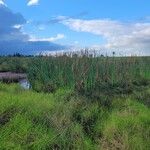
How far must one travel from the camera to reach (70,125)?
976cm

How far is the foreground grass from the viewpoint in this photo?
27.7 feet

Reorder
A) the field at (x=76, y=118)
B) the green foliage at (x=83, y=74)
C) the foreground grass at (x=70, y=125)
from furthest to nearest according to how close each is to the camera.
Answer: the green foliage at (x=83, y=74)
the field at (x=76, y=118)
the foreground grass at (x=70, y=125)

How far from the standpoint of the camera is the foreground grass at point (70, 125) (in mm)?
8436

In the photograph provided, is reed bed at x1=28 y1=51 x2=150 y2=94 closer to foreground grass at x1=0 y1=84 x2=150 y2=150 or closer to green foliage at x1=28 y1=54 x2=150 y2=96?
green foliage at x1=28 y1=54 x2=150 y2=96

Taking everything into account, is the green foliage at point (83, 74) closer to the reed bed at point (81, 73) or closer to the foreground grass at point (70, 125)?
the reed bed at point (81, 73)

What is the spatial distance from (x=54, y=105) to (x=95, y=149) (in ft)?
6.83

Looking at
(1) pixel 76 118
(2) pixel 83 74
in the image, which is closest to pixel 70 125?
(1) pixel 76 118

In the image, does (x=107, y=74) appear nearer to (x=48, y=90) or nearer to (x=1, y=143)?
(x=48, y=90)

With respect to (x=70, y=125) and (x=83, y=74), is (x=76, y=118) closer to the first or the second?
(x=70, y=125)

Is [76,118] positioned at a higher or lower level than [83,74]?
lower

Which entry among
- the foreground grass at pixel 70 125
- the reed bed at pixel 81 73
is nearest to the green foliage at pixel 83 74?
the reed bed at pixel 81 73

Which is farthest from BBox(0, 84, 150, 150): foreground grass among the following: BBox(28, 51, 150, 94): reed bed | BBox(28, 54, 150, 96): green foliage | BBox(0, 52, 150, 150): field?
BBox(28, 51, 150, 94): reed bed

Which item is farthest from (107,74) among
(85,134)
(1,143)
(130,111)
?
(1,143)

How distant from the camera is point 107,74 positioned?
1973cm
